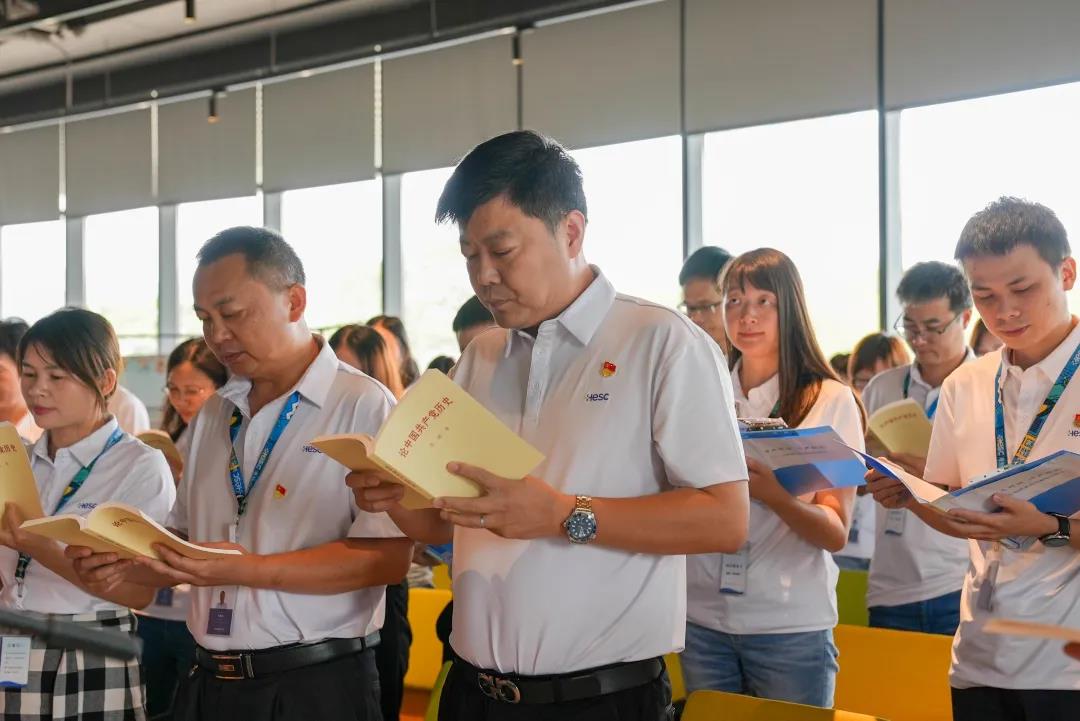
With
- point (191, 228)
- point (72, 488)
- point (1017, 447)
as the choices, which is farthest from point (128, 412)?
point (191, 228)

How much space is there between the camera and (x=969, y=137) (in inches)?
298

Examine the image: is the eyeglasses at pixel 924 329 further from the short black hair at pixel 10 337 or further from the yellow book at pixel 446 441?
the short black hair at pixel 10 337

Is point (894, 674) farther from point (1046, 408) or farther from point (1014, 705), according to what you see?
point (1046, 408)

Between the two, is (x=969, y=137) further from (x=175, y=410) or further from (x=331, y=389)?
(x=331, y=389)

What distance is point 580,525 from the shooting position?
1823 millimetres

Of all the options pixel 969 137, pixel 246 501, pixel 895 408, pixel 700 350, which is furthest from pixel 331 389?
pixel 969 137

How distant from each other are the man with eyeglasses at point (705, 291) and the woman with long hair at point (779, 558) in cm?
68

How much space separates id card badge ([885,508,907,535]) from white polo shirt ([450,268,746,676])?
6.88 feet

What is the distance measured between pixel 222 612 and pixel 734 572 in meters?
1.21

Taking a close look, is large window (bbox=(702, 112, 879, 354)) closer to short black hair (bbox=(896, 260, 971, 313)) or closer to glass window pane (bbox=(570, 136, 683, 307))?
glass window pane (bbox=(570, 136, 683, 307))

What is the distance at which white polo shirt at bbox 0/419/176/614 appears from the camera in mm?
2896

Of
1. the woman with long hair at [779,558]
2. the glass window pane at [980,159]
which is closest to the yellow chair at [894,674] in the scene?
the woman with long hair at [779,558]

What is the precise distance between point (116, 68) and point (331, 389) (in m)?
11.1

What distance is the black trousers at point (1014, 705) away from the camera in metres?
2.18
